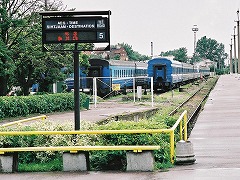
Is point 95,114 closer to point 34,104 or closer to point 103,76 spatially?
point 34,104

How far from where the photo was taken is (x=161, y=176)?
973 centimetres

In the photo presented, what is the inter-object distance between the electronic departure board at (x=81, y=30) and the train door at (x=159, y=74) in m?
39.1

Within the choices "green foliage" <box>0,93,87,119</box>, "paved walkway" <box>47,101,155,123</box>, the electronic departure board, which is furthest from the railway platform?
"green foliage" <box>0,93,87,119</box>

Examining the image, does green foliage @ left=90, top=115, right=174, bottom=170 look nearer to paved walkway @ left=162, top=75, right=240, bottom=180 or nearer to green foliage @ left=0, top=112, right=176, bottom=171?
green foliage @ left=0, top=112, right=176, bottom=171

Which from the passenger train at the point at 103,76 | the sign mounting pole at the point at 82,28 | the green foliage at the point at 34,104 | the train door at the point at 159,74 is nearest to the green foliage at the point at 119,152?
the sign mounting pole at the point at 82,28

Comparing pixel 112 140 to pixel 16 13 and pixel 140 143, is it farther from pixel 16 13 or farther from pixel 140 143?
pixel 16 13

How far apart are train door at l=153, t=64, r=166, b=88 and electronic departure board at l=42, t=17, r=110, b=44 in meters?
39.1

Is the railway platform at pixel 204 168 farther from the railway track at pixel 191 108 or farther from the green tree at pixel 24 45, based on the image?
the green tree at pixel 24 45

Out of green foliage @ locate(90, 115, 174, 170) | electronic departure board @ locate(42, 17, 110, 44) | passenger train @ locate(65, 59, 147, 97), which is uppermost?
electronic departure board @ locate(42, 17, 110, 44)

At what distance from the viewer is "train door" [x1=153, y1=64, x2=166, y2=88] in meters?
50.5

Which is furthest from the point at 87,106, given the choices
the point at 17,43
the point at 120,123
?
the point at 120,123

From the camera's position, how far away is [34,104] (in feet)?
86.4

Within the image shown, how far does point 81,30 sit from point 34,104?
15.3 m

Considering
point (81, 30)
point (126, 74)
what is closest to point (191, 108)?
point (126, 74)
